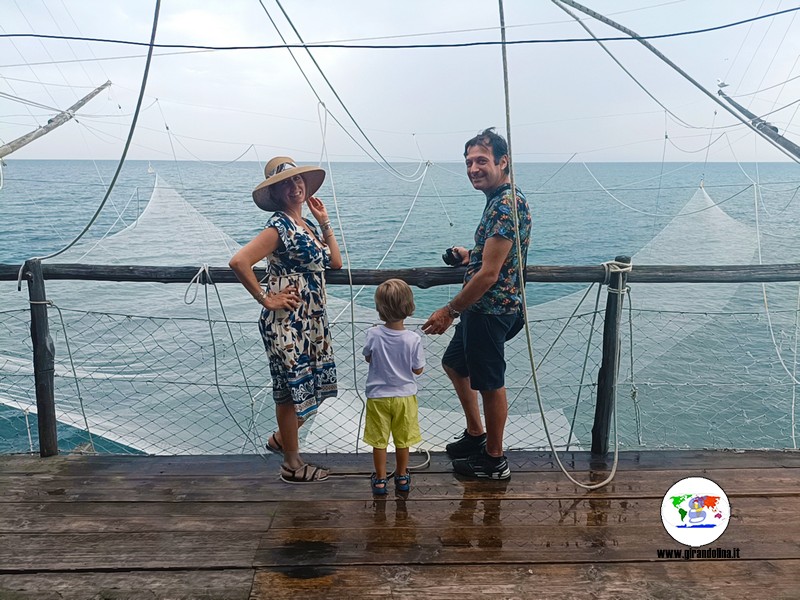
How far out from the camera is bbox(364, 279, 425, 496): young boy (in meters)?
2.18

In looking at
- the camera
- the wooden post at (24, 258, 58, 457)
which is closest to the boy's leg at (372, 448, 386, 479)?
the camera

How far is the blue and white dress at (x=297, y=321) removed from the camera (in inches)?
87.1

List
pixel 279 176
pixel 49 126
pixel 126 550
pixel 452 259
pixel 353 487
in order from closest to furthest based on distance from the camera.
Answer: pixel 126 550
pixel 279 176
pixel 353 487
pixel 452 259
pixel 49 126

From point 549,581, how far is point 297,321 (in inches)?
49.3

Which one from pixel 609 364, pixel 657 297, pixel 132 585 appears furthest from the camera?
pixel 657 297

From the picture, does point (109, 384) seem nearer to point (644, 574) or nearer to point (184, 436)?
point (184, 436)

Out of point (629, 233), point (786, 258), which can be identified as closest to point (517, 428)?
point (786, 258)

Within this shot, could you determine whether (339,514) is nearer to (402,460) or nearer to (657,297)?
(402,460)

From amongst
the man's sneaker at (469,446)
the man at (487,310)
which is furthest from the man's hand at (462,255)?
the man's sneaker at (469,446)

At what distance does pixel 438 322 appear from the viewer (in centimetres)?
229

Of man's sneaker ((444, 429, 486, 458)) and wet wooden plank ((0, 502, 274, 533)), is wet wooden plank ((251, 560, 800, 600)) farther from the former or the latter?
man's sneaker ((444, 429, 486, 458))

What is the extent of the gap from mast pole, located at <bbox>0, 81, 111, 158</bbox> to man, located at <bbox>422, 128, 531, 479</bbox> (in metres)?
9.10

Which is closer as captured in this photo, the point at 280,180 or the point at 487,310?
the point at 280,180
